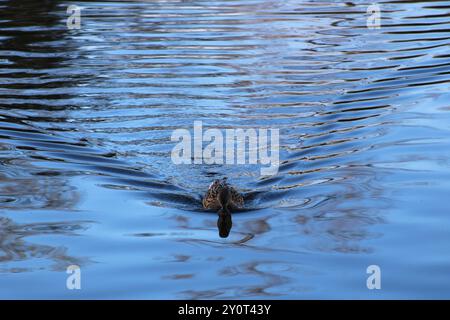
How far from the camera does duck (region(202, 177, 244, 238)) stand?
11.3 metres

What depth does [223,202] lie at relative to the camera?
11438 millimetres

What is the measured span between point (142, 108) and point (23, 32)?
7.45 metres

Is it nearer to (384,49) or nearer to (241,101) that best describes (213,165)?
(241,101)

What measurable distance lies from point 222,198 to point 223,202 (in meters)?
0.05

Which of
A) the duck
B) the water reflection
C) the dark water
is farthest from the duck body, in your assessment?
the water reflection

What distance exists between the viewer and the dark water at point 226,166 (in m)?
9.77

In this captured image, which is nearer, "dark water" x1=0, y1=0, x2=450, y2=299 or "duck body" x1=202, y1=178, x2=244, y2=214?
"dark water" x1=0, y1=0, x2=450, y2=299

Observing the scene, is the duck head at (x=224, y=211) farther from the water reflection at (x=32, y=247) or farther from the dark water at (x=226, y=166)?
the water reflection at (x=32, y=247)

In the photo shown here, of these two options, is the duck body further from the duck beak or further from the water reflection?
the water reflection

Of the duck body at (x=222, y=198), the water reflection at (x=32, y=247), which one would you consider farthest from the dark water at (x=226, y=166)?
the duck body at (x=222, y=198)

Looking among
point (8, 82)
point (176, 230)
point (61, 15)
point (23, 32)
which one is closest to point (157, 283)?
point (176, 230)

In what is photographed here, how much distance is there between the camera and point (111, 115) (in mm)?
16016

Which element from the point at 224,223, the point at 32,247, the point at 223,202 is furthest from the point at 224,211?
the point at 32,247

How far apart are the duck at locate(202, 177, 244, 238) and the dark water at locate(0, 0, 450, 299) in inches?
4.5
